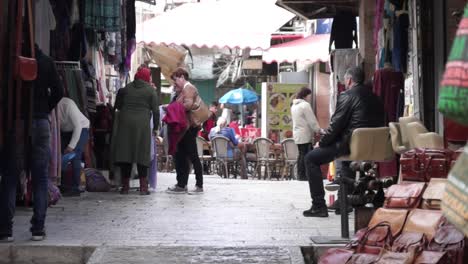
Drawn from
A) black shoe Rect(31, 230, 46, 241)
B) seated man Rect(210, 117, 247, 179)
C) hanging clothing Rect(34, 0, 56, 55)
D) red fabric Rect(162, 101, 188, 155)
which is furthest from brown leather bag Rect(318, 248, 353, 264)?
seated man Rect(210, 117, 247, 179)

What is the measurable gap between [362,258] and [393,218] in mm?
381

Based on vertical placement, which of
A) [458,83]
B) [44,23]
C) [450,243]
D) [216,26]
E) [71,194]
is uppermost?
[216,26]

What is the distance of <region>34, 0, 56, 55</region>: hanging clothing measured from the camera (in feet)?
35.7

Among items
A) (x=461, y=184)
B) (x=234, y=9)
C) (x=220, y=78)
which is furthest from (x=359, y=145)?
(x=220, y=78)

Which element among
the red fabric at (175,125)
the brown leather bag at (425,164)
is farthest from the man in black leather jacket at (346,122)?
the red fabric at (175,125)

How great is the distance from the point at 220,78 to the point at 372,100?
2852 cm

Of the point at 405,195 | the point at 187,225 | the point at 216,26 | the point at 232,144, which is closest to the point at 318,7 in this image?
the point at 216,26

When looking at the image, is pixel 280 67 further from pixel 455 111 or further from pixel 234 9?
pixel 455 111

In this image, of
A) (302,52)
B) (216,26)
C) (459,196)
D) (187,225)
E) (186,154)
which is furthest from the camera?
(302,52)

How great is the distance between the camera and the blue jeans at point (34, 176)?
294 inches

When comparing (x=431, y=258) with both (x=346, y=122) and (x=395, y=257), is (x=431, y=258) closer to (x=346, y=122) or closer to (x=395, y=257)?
(x=395, y=257)

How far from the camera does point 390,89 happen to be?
34.0 ft

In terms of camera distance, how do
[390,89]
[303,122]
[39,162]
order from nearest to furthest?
[39,162] → [390,89] → [303,122]

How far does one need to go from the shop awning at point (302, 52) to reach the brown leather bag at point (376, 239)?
40.9 feet
